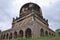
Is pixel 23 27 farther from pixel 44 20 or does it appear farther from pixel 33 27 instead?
pixel 44 20

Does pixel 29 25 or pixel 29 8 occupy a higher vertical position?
pixel 29 8

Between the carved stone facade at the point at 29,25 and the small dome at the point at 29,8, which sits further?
the small dome at the point at 29,8

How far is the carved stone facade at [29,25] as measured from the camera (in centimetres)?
3514

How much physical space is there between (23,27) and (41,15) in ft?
30.2

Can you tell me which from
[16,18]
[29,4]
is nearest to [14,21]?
[16,18]

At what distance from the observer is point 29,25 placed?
1384 inches

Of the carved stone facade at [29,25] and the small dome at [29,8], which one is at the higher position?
the small dome at [29,8]

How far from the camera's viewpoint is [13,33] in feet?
123

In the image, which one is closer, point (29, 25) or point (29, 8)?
point (29, 25)

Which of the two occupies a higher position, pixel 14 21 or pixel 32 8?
pixel 32 8

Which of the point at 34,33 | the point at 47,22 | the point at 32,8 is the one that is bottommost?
the point at 34,33

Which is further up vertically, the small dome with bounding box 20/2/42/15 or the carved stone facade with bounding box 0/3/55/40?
the small dome with bounding box 20/2/42/15

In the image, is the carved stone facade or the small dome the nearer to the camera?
the carved stone facade

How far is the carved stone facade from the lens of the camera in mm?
35138
